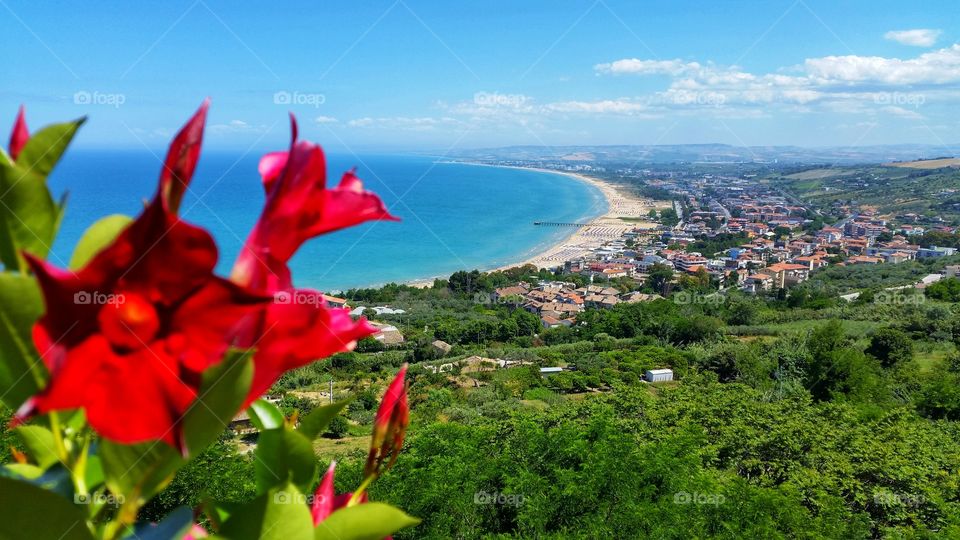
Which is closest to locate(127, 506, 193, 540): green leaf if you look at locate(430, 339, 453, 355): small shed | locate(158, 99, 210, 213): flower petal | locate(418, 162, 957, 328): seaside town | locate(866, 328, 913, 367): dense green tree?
locate(158, 99, 210, 213): flower petal

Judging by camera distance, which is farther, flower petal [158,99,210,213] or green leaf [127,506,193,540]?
green leaf [127,506,193,540]

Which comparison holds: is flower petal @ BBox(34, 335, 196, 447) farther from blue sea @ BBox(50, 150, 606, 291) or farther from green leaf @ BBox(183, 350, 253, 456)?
blue sea @ BBox(50, 150, 606, 291)

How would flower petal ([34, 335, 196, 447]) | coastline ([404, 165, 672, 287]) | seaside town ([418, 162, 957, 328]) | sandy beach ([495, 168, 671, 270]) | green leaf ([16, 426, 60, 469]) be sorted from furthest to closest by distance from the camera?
1. sandy beach ([495, 168, 671, 270])
2. coastline ([404, 165, 672, 287])
3. seaside town ([418, 162, 957, 328])
4. green leaf ([16, 426, 60, 469])
5. flower petal ([34, 335, 196, 447])

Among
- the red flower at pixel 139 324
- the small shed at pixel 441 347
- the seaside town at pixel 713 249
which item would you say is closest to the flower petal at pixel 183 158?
the red flower at pixel 139 324

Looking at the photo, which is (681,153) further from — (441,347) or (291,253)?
(291,253)

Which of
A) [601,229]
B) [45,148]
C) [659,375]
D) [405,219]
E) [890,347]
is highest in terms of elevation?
[45,148]

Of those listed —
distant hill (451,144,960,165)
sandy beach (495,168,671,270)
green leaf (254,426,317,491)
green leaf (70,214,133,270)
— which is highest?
distant hill (451,144,960,165)

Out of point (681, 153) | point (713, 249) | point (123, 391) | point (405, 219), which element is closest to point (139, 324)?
point (123, 391)
